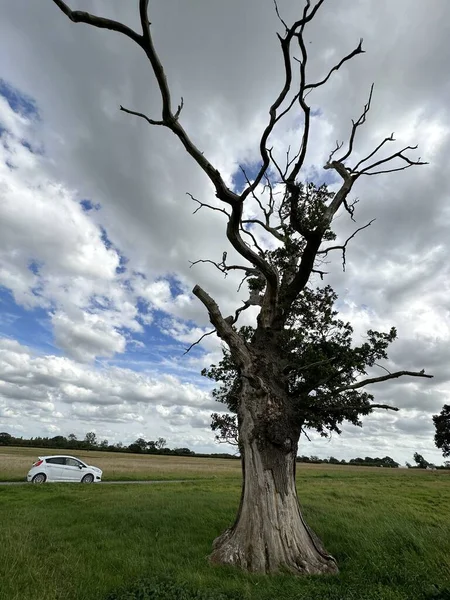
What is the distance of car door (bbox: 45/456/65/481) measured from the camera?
26955 millimetres

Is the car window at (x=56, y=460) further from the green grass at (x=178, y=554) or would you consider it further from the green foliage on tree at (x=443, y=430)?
the green foliage on tree at (x=443, y=430)

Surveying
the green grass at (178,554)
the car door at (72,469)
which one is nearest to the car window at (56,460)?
the car door at (72,469)

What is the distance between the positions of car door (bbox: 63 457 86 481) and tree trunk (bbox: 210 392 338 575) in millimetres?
22026

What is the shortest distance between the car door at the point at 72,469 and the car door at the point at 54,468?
31 cm

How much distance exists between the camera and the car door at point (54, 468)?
27.0 m

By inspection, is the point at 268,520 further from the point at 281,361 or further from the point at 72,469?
the point at 72,469

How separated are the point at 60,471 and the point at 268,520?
2309 cm

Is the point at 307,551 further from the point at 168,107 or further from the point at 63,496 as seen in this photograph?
the point at 63,496

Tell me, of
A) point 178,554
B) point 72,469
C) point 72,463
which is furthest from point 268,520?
Result: point 72,463

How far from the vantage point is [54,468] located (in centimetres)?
2723

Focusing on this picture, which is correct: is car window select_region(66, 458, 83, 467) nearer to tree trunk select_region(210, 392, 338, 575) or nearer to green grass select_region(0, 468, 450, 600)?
green grass select_region(0, 468, 450, 600)

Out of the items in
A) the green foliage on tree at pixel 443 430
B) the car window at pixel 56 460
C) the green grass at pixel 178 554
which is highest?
the green foliage on tree at pixel 443 430

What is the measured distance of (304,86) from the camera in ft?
32.4

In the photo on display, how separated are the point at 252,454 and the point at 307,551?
2292mm
